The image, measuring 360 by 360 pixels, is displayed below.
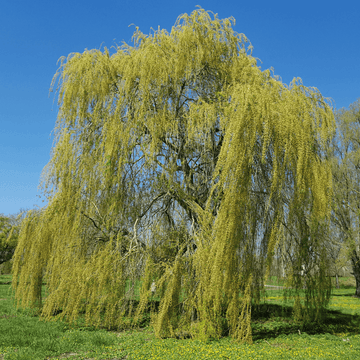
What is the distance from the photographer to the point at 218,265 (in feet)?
19.8

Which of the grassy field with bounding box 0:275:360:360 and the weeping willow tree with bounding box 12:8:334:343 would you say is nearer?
the grassy field with bounding box 0:275:360:360

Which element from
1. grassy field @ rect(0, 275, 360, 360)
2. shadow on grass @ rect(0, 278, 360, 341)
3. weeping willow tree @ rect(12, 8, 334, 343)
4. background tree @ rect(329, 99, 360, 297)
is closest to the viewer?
grassy field @ rect(0, 275, 360, 360)

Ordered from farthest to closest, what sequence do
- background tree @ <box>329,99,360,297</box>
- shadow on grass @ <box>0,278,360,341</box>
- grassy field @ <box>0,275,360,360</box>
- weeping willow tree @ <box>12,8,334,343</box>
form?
background tree @ <box>329,99,360,297</box> < shadow on grass @ <box>0,278,360,341</box> < weeping willow tree @ <box>12,8,334,343</box> < grassy field @ <box>0,275,360,360</box>

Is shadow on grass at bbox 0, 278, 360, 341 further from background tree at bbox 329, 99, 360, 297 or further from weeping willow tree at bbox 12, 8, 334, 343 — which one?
background tree at bbox 329, 99, 360, 297

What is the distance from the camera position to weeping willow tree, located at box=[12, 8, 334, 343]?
6.33m

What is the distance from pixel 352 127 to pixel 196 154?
14.1 meters

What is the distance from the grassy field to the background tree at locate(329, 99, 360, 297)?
30.0 ft

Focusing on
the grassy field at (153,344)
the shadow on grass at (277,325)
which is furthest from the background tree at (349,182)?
the grassy field at (153,344)

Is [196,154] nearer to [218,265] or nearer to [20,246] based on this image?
[218,265]

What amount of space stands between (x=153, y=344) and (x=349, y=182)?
14.9m

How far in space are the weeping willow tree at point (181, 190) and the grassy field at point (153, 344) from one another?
1.31 feet

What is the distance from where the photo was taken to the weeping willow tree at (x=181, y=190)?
633 cm

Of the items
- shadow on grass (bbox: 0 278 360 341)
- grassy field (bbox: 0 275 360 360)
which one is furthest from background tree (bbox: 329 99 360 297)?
grassy field (bbox: 0 275 360 360)

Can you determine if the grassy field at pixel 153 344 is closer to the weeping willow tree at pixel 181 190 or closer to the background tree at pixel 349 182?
the weeping willow tree at pixel 181 190
